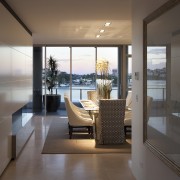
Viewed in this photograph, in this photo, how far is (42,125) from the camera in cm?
939

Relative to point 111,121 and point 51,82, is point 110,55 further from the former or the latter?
point 111,121

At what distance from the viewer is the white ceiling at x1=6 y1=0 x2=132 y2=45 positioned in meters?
5.10

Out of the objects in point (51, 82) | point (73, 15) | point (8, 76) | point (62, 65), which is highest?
point (73, 15)

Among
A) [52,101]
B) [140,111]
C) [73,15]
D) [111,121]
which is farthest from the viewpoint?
[52,101]

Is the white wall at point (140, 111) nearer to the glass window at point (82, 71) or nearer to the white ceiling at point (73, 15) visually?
the white ceiling at point (73, 15)

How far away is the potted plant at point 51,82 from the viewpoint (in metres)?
12.1

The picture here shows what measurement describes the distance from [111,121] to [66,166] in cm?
189

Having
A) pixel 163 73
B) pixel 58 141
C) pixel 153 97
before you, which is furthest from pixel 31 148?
pixel 163 73

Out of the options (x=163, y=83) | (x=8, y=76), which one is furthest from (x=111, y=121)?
(x=163, y=83)

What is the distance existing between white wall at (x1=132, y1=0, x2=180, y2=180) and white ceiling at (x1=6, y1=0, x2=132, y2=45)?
893mm

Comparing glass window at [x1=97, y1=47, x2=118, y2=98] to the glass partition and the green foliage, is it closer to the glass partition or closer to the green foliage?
the green foliage

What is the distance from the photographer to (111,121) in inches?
265

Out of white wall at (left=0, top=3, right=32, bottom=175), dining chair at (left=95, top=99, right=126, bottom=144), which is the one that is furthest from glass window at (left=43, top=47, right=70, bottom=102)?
white wall at (left=0, top=3, right=32, bottom=175)

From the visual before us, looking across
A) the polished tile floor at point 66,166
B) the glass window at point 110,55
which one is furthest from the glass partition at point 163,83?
the glass window at point 110,55
